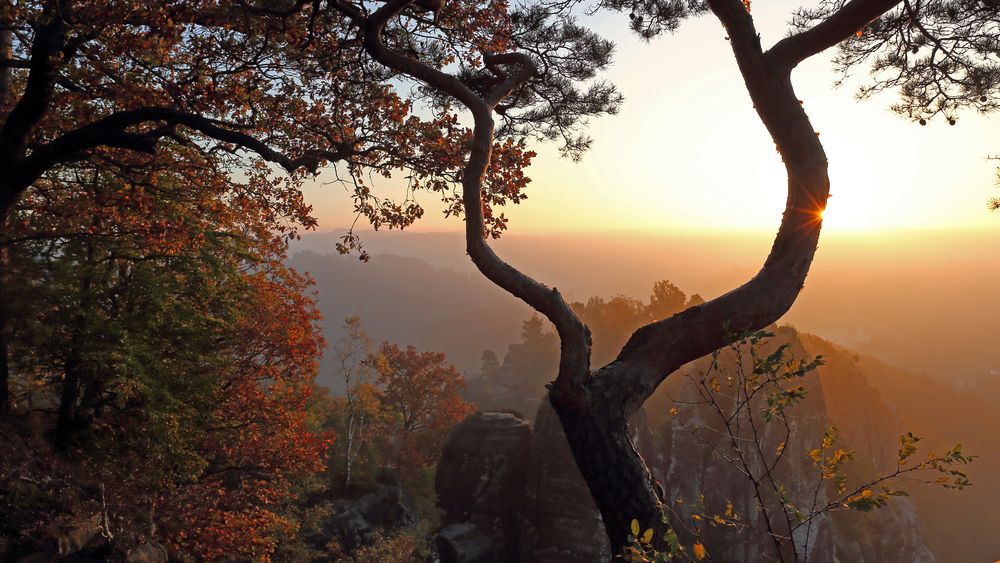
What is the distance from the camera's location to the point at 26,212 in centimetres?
1350

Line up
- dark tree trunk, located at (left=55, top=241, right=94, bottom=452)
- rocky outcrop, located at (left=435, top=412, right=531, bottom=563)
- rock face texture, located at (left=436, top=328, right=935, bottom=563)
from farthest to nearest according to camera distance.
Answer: rocky outcrop, located at (left=435, top=412, right=531, bottom=563), rock face texture, located at (left=436, top=328, right=935, bottom=563), dark tree trunk, located at (left=55, top=241, right=94, bottom=452)

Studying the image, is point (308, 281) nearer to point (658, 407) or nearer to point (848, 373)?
point (658, 407)

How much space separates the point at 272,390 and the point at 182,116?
55.9ft

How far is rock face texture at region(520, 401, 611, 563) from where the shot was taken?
23438mm

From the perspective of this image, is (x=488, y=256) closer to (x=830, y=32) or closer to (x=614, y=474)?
(x=614, y=474)

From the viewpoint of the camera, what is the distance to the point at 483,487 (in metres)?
28.0

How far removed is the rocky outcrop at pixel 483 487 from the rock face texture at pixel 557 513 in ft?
5.42

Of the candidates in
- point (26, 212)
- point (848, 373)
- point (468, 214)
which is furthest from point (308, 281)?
point (848, 373)

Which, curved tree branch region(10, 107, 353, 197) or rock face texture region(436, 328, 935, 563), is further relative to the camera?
rock face texture region(436, 328, 935, 563)

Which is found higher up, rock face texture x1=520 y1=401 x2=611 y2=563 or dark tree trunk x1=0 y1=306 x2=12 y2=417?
dark tree trunk x1=0 y1=306 x2=12 y2=417

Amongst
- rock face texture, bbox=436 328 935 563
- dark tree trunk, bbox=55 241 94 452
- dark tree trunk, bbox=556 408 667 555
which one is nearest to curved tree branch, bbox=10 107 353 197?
dark tree trunk, bbox=556 408 667 555

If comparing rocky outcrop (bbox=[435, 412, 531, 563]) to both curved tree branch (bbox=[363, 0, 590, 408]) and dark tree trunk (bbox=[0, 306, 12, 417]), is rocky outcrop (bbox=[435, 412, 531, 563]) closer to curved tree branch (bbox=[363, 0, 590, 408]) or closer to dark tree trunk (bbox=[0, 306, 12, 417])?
dark tree trunk (bbox=[0, 306, 12, 417])

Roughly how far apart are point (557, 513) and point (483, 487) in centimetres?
505

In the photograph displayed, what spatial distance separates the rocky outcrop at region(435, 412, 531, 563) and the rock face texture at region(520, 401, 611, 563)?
65.1 inches
